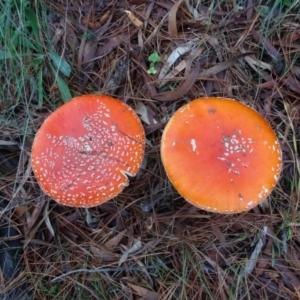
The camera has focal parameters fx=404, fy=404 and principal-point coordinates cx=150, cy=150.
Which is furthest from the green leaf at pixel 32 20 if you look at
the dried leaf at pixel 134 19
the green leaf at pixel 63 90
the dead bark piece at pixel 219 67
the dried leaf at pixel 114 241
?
the dried leaf at pixel 114 241

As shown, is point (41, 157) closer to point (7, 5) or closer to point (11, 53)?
point (11, 53)

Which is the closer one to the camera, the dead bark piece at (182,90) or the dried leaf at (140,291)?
the dried leaf at (140,291)

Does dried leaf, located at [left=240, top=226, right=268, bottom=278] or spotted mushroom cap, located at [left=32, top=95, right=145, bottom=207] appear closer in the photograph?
spotted mushroom cap, located at [left=32, top=95, right=145, bottom=207]

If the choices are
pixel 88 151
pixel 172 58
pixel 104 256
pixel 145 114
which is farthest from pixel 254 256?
pixel 172 58

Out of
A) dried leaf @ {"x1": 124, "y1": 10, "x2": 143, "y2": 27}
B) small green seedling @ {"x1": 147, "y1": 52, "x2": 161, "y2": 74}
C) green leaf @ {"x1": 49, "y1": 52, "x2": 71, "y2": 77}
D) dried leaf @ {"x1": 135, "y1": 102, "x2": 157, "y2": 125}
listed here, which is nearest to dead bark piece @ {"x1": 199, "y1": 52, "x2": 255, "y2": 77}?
small green seedling @ {"x1": 147, "y1": 52, "x2": 161, "y2": 74}

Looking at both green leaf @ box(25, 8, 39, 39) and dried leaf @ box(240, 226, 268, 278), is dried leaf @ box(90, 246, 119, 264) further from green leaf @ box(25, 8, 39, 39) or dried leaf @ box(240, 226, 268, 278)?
green leaf @ box(25, 8, 39, 39)

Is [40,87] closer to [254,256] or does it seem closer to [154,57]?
[154,57]

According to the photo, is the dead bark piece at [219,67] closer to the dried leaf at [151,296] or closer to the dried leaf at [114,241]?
the dried leaf at [114,241]
